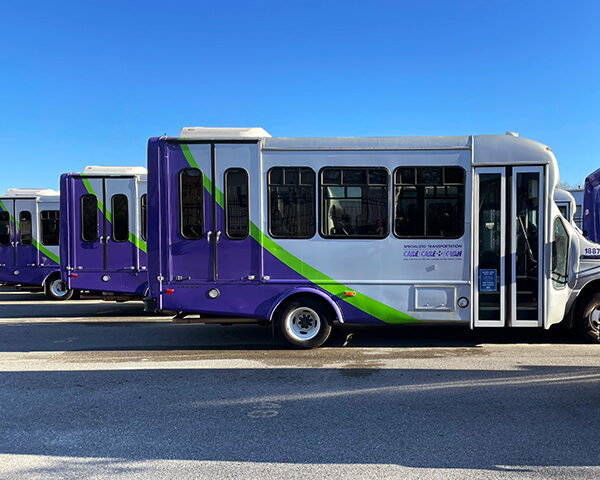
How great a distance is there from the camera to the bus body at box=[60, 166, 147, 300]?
10.1 metres

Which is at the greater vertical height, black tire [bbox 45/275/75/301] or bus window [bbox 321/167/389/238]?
bus window [bbox 321/167/389/238]

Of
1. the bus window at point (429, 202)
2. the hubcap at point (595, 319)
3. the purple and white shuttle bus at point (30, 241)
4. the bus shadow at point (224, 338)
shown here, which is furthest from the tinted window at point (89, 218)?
the hubcap at point (595, 319)

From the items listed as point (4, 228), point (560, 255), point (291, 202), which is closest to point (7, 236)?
point (4, 228)

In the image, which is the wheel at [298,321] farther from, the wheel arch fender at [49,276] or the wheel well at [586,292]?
the wheel arch fender at [49,276]

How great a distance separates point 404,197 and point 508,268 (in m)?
1.82

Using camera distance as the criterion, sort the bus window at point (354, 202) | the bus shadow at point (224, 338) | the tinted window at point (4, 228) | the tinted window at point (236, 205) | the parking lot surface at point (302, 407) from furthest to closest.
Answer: the tinted window at point (4, 228), the bus shadow at point (224, 338), the tinted window at point (236, 205), the bus window at point (354, 202), the parking lot surface at point (302, 407)

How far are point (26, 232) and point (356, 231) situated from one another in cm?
1100

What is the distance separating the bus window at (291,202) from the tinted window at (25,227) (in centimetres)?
982

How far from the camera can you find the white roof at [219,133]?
6.59m

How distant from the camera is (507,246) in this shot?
637 centimetres

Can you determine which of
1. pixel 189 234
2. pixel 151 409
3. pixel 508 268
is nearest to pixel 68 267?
pixel 189 234

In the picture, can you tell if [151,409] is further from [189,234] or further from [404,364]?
[404,364]

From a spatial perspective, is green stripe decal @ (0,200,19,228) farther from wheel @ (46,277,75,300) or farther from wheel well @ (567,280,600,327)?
wheel well @ (567,280,600,327)

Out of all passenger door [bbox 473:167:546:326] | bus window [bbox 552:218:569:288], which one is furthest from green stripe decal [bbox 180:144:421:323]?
bus window [bbox 552:218:569:288]
